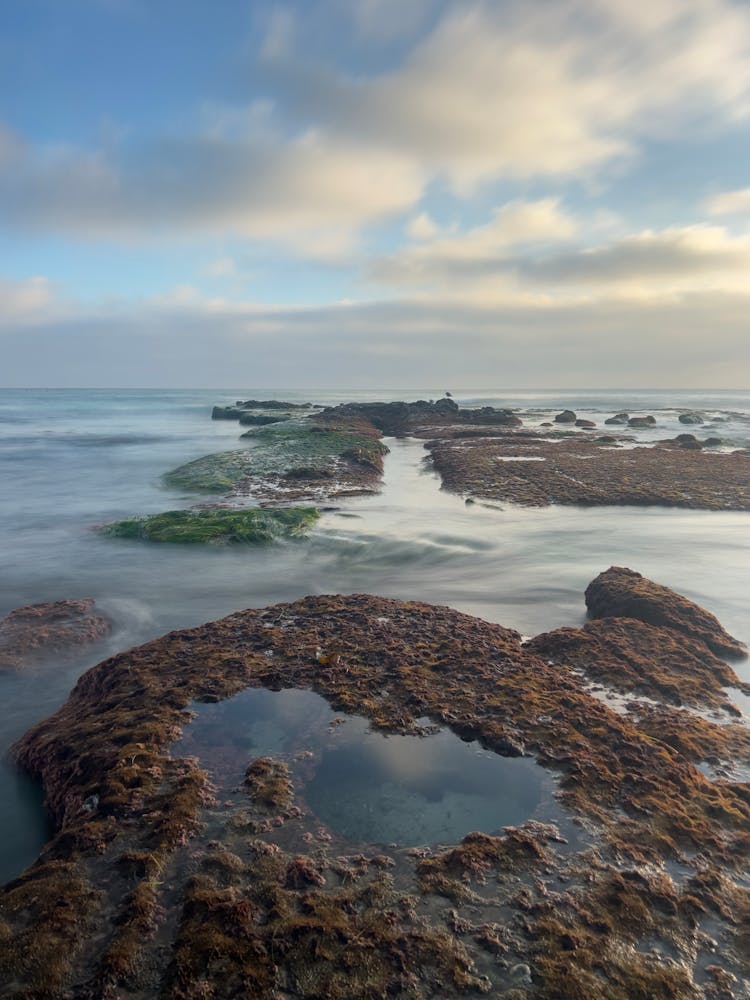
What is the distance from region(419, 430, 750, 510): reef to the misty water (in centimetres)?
1151

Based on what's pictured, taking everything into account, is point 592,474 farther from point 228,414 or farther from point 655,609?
point 228,414

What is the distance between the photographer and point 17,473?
24516 mm

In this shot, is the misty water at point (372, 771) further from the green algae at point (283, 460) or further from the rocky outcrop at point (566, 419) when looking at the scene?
the rocky outcrop at point (566, 419)

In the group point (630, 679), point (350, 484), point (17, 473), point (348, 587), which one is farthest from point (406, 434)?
point (630, 679)

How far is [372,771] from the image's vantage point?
395 cm

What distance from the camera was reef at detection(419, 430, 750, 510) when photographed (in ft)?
50.7

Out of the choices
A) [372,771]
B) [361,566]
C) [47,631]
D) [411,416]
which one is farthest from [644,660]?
[411,416]

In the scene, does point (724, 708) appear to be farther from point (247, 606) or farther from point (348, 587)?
point (247, 606)

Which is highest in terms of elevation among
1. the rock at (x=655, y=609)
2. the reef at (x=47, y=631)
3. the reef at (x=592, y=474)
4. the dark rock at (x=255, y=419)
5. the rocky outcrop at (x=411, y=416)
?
the rocky outcrop at (x=411, y=416)

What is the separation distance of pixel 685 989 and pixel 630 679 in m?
3.19

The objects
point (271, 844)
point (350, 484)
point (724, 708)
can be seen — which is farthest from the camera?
point (350, 484)

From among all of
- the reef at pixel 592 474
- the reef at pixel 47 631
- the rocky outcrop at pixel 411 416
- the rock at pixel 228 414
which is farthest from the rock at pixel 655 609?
the rock at pixel 228 414

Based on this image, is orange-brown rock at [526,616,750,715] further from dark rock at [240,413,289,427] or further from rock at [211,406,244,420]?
rock at [211,406,244,420]

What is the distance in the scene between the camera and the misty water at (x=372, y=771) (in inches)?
137
